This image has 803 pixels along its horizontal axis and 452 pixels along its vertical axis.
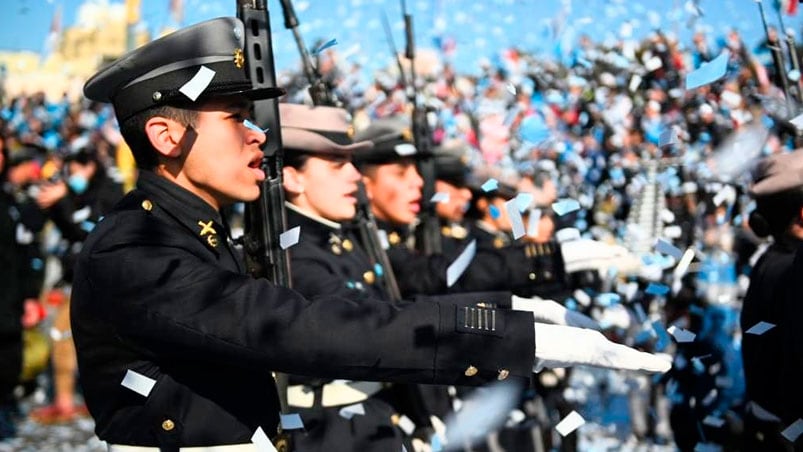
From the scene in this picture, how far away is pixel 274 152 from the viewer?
2.97 metres

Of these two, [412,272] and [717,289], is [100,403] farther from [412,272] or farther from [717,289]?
[717,289]

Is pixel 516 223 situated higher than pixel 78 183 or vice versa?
pixel 516 223

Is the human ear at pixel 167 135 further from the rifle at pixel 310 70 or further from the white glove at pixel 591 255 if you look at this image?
the white glove at pixel 591 255

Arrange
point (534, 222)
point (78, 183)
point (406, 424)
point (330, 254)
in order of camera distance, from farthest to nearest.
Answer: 1. point (78, 183)
2. point (534, 222)
3. point (406, 424)
4. point (330, 254)

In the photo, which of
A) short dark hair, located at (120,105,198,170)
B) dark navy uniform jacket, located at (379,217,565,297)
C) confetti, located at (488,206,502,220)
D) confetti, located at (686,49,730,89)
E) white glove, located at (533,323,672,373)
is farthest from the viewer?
confetti, located at (488,206,502,220)

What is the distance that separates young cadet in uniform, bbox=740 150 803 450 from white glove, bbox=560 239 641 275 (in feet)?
2.00

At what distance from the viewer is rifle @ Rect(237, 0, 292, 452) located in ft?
9.27

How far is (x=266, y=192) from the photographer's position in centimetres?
293

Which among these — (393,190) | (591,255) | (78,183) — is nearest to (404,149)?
(393,190)

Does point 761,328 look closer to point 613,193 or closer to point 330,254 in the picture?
point 330,254

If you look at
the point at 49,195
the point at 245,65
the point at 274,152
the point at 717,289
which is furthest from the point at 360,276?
the point at 49,195

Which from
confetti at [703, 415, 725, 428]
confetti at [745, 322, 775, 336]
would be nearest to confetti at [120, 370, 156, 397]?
confetti at [745, 322, 775, 336]

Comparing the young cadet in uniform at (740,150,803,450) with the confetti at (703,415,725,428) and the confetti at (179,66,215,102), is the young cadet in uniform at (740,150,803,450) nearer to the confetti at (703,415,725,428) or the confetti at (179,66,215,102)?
the confetti at (703,415,725,428)

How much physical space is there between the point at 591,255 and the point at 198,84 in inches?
88.4
